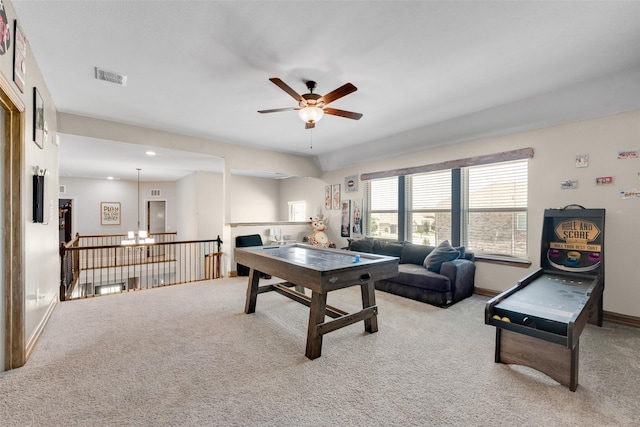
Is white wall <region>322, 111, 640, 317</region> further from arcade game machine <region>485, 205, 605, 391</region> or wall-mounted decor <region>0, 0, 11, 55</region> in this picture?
wall-mounted decor <region>0, 0, 11, 55</region>

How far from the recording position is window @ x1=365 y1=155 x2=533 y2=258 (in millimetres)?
4066

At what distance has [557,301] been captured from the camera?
240 cm

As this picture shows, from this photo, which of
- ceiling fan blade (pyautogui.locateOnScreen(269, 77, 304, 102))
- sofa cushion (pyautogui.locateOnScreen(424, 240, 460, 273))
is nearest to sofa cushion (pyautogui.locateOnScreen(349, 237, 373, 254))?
sofa cushion (pyautogui.locateOnScreen(424, 240, 460, 273))

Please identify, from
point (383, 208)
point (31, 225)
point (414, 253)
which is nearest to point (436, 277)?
point (414, 253)

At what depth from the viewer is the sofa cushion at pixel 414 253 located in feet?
15.4

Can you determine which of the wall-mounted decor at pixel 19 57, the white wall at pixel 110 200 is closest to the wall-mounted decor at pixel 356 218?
the wall-mounted decor at pixel 19 57

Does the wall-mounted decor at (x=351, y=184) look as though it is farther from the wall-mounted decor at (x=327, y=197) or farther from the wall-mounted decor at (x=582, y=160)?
the wall-mounted decor at (x=582, y=160)

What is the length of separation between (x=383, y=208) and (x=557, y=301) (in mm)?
3683

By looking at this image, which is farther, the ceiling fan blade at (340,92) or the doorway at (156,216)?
the doorway at (156,216)

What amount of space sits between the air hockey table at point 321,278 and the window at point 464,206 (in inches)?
87.0

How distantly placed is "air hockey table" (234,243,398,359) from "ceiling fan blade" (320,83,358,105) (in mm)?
1602

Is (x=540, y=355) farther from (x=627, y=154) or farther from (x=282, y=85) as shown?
(x=282, y=85)

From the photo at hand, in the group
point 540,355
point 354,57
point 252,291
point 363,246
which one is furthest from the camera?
point 363,246

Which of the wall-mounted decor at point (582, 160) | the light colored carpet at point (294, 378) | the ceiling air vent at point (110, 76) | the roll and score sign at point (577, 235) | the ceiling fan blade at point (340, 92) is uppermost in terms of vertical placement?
the ceiling air vent at point (110, 76)
